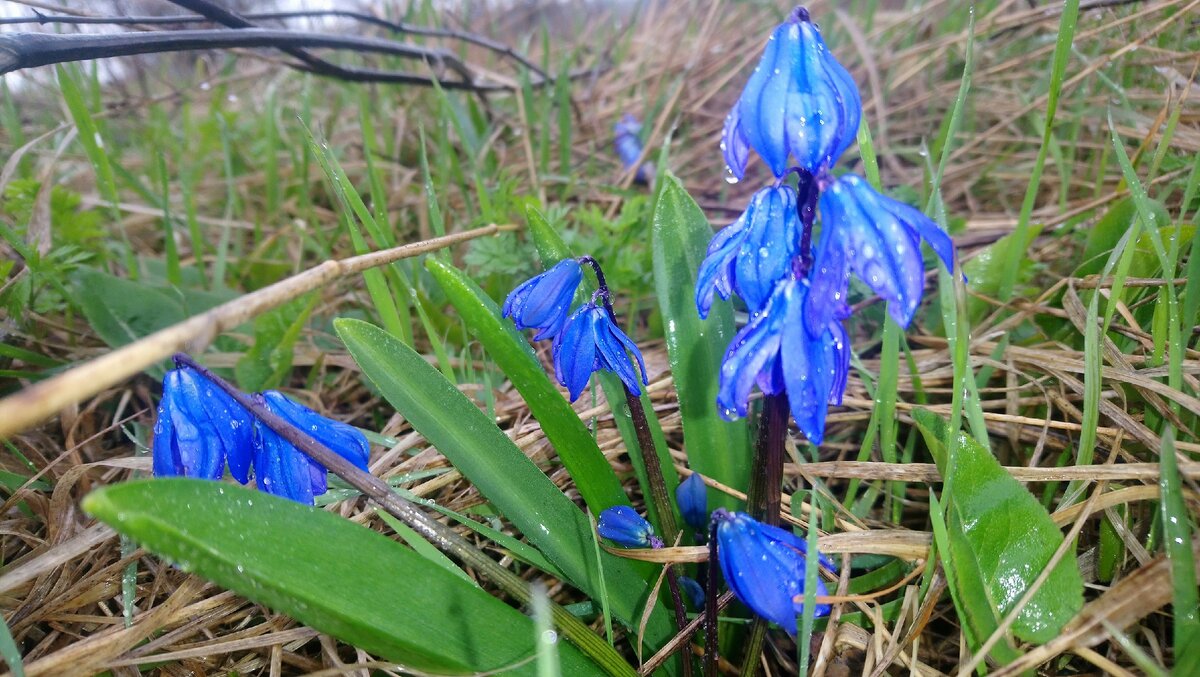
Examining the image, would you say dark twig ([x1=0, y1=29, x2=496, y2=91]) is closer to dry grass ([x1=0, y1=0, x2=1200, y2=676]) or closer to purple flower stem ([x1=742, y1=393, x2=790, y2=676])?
dry grass ([x1=0, y1=0, x2=1200, y2=676])

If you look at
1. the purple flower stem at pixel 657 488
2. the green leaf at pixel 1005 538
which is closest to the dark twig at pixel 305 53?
the purple flower stem at pixel 657 488

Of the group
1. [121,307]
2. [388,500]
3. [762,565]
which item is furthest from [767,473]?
[121,307]

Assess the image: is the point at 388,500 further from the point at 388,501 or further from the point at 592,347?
the point at 592,347

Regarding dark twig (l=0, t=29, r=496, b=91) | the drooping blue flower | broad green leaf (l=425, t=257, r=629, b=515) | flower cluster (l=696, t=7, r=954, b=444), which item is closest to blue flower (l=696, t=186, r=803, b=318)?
flower cluster (l=696, t=7, r=954, b=444)

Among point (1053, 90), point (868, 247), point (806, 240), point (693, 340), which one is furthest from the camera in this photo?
point (1053, 90)

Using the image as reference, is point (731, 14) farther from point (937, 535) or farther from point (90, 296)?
point (937, 535)

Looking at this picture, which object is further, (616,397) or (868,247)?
(616,397)

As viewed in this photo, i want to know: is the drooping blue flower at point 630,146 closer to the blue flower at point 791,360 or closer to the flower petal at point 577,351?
the flower petal at point 577,351
